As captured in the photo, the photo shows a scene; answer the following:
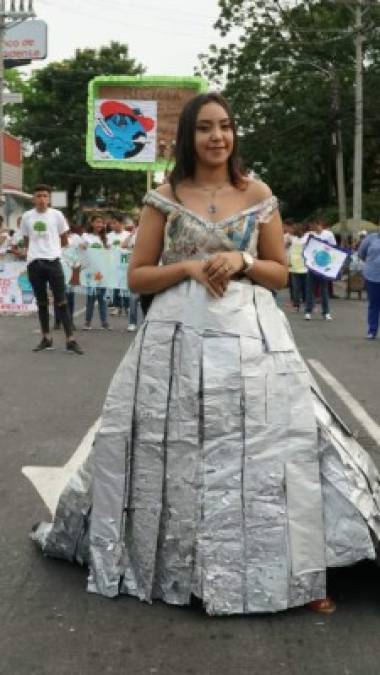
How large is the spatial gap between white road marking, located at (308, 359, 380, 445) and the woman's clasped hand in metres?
3.18

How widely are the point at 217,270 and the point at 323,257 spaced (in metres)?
14.0

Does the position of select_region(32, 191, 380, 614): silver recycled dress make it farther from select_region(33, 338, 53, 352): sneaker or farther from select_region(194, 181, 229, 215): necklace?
select_region(33, 338, 53, 352): sneaker

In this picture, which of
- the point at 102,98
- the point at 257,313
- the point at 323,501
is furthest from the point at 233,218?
the point at 102,98

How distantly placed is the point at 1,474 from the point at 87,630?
2.21 meters

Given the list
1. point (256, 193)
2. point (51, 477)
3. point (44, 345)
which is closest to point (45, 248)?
point (44, 345)

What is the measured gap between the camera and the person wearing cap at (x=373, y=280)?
13.6 meters

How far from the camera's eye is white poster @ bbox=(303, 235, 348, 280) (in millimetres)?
16984

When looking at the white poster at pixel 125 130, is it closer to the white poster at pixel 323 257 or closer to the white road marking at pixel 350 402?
the white poster at pixel 323 257

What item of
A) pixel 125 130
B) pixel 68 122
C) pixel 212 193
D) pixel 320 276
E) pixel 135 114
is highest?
pixel 68 122

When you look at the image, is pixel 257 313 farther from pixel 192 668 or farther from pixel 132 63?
pixel 132 63

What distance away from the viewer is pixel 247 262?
11.5ft

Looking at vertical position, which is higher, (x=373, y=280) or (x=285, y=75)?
(x=285, y=75)

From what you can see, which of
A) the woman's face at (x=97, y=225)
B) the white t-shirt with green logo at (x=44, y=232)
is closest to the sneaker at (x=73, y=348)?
the white t-shirt with green logo at (x=44, y=232)

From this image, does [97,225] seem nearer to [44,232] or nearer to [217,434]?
[44,232]
